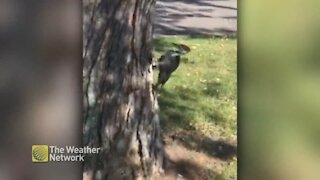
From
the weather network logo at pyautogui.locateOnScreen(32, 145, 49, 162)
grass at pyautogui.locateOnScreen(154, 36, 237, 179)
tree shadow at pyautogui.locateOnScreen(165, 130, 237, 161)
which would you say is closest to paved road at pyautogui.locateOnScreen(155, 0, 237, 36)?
grass at pyautogui.locateOnScreen(154, 36, 237, 179)

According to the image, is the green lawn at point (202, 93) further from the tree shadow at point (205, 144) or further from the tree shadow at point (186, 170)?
the tree shadow at point (186, 170)

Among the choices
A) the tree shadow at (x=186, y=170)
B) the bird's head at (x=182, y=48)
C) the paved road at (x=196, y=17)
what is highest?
the paved road at (x=196, y=17)

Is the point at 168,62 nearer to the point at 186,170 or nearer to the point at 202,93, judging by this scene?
the point at 202,93

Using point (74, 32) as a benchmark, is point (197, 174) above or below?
below

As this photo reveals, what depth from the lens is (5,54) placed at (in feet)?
5.68

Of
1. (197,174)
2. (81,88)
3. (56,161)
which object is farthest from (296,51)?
(56,161)

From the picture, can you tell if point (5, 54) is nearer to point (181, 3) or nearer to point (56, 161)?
point (56, 161)

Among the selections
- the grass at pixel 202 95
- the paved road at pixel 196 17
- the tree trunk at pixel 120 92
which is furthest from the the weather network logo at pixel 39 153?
the paved road at pixel 196 17

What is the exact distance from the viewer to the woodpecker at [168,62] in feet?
5.74

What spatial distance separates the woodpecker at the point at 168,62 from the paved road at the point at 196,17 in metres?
0.06

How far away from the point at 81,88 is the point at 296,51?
76cm

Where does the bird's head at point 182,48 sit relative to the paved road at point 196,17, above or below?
below

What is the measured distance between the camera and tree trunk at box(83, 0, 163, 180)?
1737 mm

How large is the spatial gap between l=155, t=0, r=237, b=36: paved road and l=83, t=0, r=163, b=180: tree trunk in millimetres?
46
